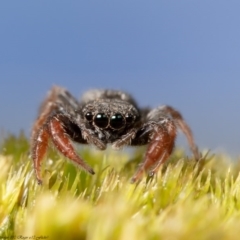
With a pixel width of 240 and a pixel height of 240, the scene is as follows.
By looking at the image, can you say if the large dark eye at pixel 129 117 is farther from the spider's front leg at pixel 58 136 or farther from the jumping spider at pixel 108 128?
the spider's front leg at pixel 58 136

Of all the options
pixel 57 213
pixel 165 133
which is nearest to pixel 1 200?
pixel 57 213

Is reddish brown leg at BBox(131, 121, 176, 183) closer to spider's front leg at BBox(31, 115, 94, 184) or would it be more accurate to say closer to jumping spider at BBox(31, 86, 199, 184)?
jumping spider at BBox(31, 86, 199, 184)

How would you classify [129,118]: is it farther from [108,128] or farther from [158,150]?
[158,150]

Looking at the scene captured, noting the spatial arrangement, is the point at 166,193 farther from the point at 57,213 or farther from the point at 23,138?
the point at 23,138

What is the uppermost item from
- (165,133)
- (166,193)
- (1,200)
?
(165,133)

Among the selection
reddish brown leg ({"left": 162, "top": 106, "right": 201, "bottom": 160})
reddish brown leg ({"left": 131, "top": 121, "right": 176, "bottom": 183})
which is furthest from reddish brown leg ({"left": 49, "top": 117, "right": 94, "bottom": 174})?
reddish brown leg ({"left": 162, "top": 106, "right": 201, "bottom": 160})
